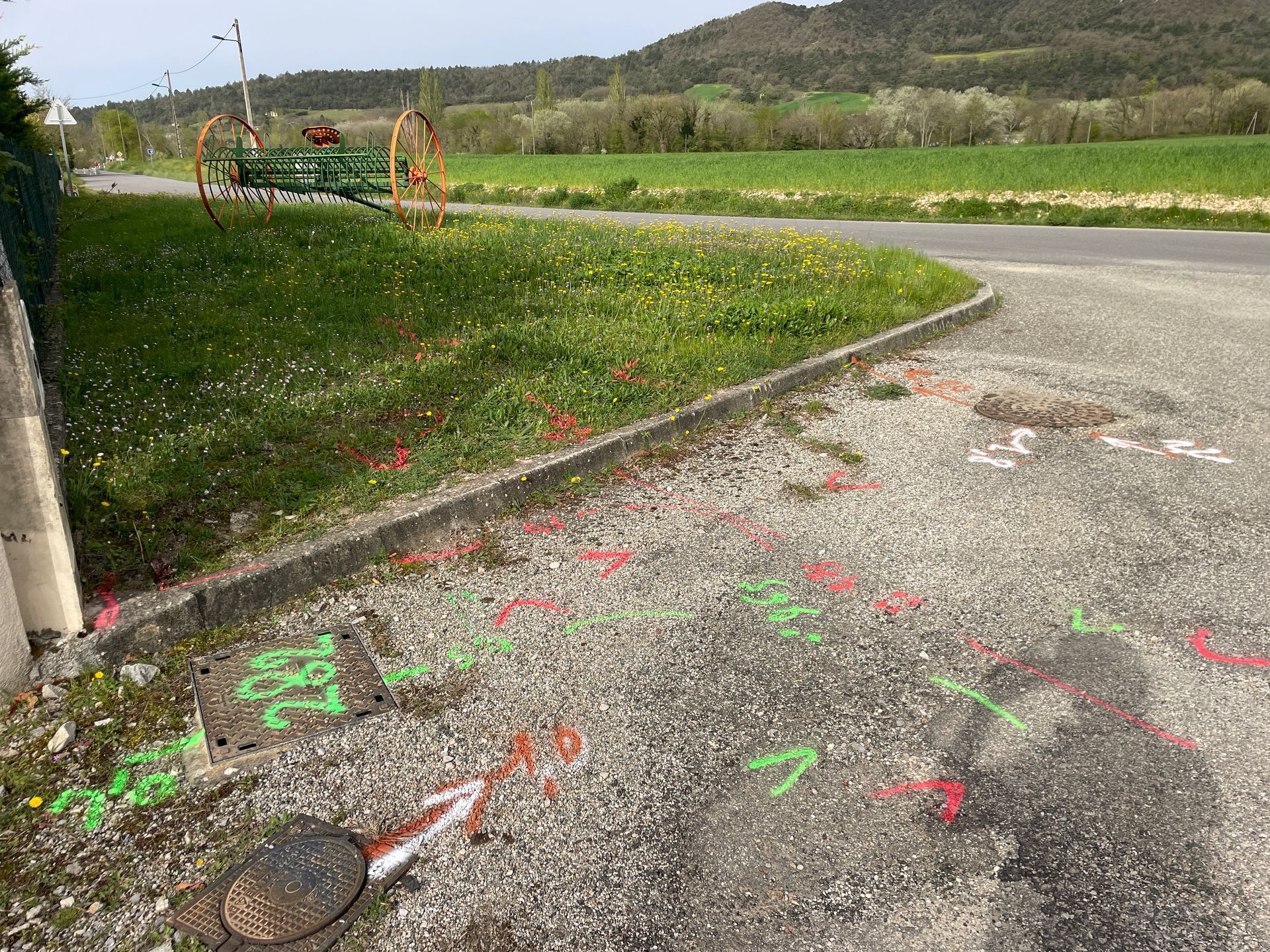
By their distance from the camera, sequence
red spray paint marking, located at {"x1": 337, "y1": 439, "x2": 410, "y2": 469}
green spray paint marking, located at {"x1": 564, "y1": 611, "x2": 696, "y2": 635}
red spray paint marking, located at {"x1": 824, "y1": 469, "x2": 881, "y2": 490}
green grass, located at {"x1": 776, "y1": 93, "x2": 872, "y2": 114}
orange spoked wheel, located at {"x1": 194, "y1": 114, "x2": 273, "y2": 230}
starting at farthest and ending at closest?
green grass, located at {"x1": 776, "y1": 93, "x2": 872, "y2": 114}
orange spoked wheel, located at {"x1": 194, "y1": 114, "x2": 273, "y2": 230}
red spray paint marking, located at {"x1": 824, "y1": 469, "x2": 881, "y2": 490}
red spray paint marking, located at {"x1": 337, "y1": 439, "x2": 410, "y2": 469}
green spray paint marking, located at {"x1": 564, "y1": 611, "x2": 696, "y2": 635}

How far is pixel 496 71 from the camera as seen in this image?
150 metres

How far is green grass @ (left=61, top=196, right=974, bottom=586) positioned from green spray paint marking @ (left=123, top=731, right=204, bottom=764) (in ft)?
3.27

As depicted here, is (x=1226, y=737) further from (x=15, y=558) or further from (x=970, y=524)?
(x=15, y=558)

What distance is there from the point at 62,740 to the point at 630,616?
1.95 meters

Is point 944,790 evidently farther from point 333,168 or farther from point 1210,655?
point 333,168

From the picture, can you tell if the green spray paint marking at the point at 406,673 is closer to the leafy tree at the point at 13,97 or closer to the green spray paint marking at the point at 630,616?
the green spray paint marking at the point at 630,616

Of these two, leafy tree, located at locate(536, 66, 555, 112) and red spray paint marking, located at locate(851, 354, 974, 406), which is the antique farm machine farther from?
leafy tree, located at locate(536, 66, 555, 112)

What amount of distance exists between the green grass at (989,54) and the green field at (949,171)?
4201 inches

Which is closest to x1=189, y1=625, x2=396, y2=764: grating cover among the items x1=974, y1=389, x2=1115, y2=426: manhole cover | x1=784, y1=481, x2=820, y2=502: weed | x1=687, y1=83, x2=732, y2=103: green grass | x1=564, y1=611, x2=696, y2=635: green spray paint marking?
x1=564, y1=611, x2=696, y2=635: green spray paint marking

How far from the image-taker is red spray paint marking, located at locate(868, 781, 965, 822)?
2.32 m

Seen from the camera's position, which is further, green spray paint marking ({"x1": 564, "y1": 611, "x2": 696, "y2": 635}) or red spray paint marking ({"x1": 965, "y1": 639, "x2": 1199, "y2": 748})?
green spray paint marking ({"x1": 564, "y1": 611, "x2": 696, "y2": 635})

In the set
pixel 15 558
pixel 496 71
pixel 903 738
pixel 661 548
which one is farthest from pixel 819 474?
pixel 496 71

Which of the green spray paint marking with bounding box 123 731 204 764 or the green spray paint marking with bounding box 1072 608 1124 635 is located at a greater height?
the green spray paint marking with bounding box 123 731 204 764

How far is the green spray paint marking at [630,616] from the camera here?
3.25m
